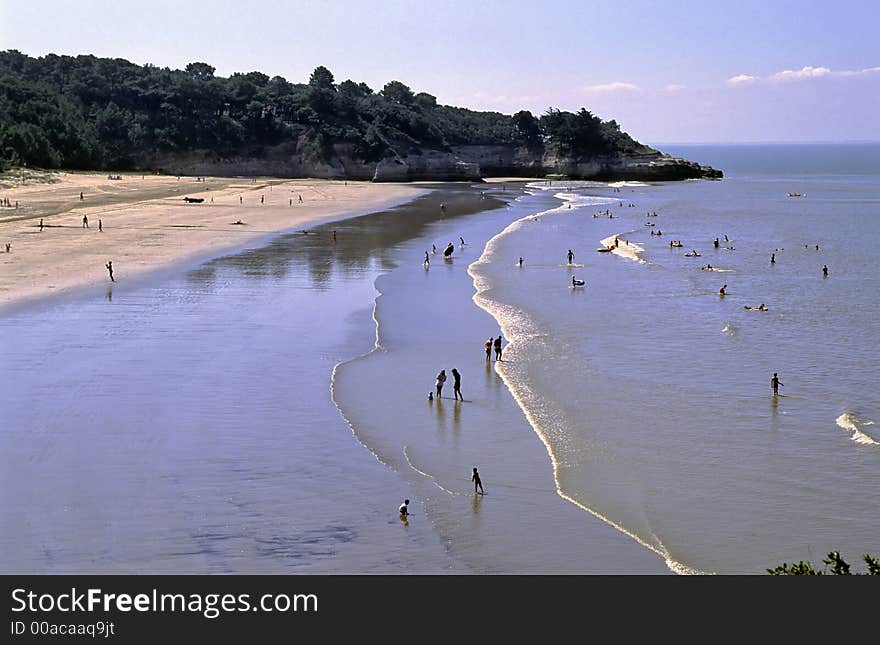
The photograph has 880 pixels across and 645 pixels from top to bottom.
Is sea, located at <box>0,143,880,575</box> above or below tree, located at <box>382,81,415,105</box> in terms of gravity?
below

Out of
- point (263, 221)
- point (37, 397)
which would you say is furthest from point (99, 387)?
point (263, 221)

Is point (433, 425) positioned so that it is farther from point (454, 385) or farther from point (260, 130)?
point (260, 130)

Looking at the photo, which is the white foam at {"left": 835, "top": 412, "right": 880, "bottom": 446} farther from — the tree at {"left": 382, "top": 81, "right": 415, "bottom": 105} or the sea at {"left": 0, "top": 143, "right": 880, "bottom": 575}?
the tree at {"left": 382, "top": 81, "right": 415, "bottom": 105}

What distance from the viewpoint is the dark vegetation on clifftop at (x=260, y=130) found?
106438mm

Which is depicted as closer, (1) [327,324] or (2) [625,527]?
(2) [625,527]

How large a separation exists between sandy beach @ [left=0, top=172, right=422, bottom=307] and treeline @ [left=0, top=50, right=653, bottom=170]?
943cm

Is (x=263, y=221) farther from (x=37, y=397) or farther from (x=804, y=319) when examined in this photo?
(x=37, y=397)

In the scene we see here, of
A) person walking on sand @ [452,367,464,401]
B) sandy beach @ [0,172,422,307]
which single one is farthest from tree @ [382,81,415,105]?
person walking on sand @ [452,367,464,401]

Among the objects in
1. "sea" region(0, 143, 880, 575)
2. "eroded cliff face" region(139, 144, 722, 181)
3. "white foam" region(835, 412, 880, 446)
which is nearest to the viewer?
"sea" region(0, 143, 880, 575)

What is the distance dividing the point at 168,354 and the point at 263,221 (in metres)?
38.4

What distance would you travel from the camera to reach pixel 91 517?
14.5 metres

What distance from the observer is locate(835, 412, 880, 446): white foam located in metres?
19.3

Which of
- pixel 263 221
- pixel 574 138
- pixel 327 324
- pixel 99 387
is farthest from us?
pixel 574 138

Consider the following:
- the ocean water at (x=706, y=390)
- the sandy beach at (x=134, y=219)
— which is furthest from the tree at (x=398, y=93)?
the ocean water at (x=706, y=390)
